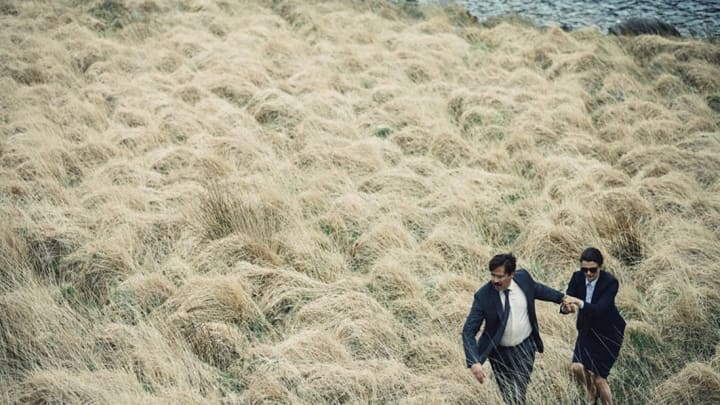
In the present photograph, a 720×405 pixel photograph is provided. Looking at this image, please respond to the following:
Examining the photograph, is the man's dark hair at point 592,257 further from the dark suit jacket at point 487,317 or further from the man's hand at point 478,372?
the man's hand at point 478,372

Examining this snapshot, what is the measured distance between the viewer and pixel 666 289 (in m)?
5.28

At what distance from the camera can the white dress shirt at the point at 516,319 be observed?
377cm

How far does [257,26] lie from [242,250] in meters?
8.33

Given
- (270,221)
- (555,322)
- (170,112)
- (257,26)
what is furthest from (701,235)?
(257,26)

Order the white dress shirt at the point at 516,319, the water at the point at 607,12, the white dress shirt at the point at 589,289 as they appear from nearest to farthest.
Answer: the white dress shirt at the point at 516,319 < the white dress shirt at the point at 589,289 < the water at the point at 607,12

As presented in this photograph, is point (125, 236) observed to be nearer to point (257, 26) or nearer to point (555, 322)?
point (555, 322)

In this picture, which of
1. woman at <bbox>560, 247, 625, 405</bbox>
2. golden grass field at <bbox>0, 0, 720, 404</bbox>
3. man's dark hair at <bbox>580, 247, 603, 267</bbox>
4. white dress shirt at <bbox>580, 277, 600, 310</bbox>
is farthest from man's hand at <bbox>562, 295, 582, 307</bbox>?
golden grass field at <bbox>0, 0, 720, 404</bbox>

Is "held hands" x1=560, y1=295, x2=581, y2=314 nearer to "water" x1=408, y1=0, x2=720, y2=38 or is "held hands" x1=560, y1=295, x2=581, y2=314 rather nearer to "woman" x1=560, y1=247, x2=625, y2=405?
"woman" x1=560, y1=247, x2=625, y2=405

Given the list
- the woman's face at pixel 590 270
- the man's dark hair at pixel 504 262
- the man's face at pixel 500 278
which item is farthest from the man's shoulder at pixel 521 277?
the woman's face at pixel 590 270

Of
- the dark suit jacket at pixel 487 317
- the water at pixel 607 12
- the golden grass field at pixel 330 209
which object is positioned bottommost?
the golden grass field at pixel 330 209

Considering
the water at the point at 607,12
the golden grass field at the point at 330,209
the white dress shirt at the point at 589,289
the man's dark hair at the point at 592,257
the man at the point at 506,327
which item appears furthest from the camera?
the water at the point at 607,12

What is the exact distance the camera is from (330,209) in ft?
21.7

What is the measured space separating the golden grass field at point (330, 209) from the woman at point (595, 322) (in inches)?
9.5

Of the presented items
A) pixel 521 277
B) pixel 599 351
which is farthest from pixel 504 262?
pixel 599 351
